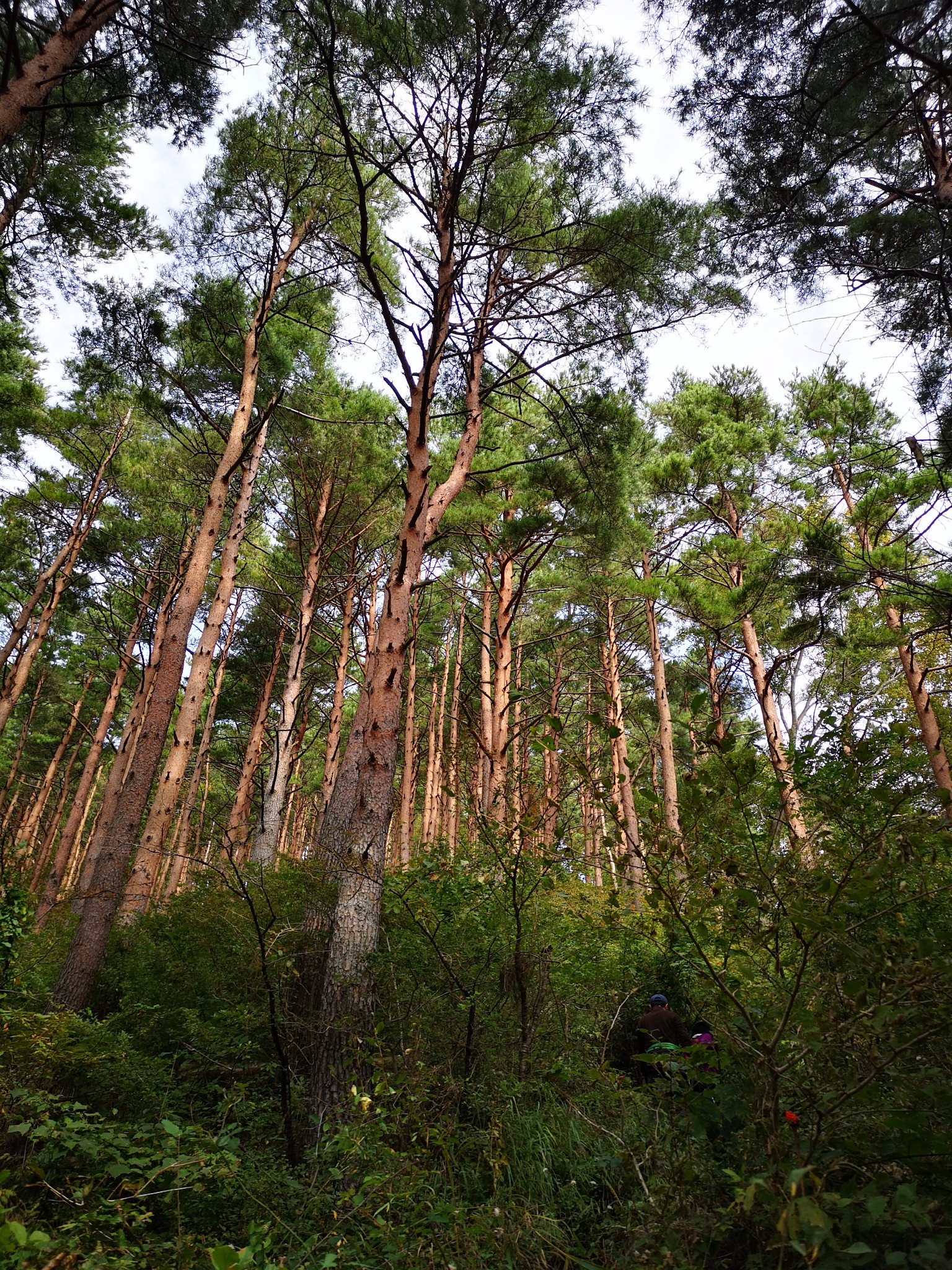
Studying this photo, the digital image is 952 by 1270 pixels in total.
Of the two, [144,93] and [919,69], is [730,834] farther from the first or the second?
[144,93]

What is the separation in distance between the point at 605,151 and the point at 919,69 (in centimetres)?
298

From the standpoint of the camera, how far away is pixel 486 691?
557 inches

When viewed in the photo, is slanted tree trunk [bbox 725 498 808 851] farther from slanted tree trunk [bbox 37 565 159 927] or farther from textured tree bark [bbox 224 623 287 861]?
slanted tree trunk [bbox 37 565 159 927]

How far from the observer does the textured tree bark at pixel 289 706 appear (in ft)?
32.1

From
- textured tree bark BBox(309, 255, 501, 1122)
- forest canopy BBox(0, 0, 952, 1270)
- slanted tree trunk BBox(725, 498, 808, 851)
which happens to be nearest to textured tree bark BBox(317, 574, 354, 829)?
forest canopy BBox(0, 0, 952, 1270)

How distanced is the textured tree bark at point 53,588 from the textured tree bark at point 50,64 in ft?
25.8

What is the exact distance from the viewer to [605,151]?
6594mm

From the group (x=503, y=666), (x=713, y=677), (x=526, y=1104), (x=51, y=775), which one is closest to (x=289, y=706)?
(x=503, y=666)

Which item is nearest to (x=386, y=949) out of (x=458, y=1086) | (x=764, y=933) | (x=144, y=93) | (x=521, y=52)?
(x=458, y=1086)

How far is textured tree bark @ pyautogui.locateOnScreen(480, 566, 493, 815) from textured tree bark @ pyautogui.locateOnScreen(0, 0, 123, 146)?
8.08m

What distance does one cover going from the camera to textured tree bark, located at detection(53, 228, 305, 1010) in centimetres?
608

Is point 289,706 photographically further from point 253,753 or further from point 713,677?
point 713,677

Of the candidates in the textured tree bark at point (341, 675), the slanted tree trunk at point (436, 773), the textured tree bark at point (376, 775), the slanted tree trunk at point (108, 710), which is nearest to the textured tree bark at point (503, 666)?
the textured tree bark at point (341, 675)

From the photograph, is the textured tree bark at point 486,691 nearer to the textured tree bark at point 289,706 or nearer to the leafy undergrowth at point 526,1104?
the textured tree bark at point 289,706
